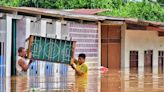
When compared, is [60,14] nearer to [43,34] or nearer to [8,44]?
[43,34]

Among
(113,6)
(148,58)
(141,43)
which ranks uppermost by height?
(113,6)

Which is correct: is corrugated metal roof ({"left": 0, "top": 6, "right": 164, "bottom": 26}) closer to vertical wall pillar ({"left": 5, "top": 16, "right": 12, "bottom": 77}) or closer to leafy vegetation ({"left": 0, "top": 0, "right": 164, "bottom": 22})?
vertical wall pillar ({"left": 5, "top": 16, "right": 12, "bottom": 77})

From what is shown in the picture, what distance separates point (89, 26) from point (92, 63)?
2094mm

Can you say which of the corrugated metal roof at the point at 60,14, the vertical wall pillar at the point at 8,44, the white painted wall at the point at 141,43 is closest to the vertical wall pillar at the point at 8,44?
the vertical wall pillar at the point at 8,44

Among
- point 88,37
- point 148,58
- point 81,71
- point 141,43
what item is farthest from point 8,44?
point 148,58

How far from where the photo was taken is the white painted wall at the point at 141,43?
104ft

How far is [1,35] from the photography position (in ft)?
69.4

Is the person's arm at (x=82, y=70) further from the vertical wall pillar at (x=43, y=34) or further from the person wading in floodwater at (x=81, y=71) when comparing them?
the vertical wall pillar at (x=43, y=34)

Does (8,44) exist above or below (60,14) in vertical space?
below

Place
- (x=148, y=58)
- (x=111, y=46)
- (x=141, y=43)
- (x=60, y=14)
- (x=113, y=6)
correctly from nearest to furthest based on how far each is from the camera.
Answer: (x=60, y=14) < (x=111, y=46) < (x=141, y=43) < (x=148, y=58) < (x=113, y=6)

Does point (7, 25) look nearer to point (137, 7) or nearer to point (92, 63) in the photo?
point (92, 63)

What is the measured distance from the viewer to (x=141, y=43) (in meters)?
33.7

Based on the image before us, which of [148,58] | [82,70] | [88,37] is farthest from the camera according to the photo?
[148,58]

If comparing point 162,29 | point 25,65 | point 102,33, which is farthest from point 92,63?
point 25,65
